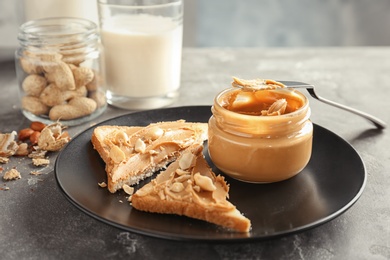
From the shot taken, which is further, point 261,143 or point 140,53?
point 140,53

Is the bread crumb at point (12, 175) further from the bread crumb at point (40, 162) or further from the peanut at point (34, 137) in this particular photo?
the peanut at point (34, 137)

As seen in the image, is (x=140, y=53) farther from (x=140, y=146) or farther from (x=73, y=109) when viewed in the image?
(x=140, y=146)

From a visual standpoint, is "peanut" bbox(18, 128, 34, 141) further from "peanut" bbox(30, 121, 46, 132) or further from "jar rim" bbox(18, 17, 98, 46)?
"jar rim" bbox(18, 17, 98, 46)

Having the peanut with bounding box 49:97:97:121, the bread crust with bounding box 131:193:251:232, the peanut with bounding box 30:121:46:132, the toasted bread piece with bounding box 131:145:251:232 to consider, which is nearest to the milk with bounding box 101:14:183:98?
the peanut with bounding box 49:97:97:121

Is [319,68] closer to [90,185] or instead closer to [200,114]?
[200,114]

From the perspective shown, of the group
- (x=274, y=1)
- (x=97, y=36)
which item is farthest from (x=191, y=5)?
(x=97, y=36)

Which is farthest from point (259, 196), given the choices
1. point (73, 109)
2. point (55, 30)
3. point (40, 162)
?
point (55, 30)

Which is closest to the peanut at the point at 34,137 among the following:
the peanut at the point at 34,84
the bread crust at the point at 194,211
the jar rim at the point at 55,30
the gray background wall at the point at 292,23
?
the peanut at the point at 34,84
